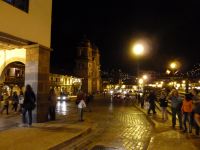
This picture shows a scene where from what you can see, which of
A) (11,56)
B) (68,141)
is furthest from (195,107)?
(11,56)

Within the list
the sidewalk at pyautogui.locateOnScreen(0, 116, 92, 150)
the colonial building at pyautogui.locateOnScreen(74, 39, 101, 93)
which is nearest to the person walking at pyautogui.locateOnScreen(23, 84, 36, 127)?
the sidewalk at pyautogui.locateOnScreen(0, 116, 92, 150)

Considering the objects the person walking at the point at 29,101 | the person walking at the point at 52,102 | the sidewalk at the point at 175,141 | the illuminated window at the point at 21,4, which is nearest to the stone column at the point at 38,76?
the person walking at the point at 52,102

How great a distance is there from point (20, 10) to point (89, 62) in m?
88.9

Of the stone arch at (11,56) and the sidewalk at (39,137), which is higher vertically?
the stone arch at (11,56)

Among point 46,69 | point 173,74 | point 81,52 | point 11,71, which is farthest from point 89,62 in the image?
point 46,69

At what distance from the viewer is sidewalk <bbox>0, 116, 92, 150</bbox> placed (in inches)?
346

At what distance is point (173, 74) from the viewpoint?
86.3 ft

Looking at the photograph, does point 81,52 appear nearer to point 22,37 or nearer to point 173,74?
point 173,74

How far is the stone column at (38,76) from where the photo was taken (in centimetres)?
1407

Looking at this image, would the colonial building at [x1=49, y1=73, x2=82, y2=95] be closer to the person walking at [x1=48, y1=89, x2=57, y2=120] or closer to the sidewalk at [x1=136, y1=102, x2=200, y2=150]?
the person walking at [x1=48, y1=89, x2=57, y2=120]

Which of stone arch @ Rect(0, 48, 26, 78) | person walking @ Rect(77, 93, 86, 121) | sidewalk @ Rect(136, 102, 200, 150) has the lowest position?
sidewalk @ Rect(136, 102, 200, 150)

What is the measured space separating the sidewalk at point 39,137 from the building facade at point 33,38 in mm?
2041

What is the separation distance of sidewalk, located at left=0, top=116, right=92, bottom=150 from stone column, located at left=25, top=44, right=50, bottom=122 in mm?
1280

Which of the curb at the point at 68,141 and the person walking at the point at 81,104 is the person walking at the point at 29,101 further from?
the person walking at the point at 81,104
